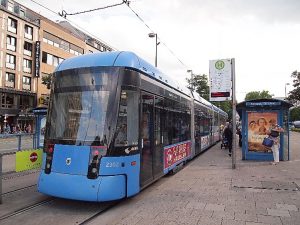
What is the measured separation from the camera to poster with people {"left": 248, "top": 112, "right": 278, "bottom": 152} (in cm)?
1527

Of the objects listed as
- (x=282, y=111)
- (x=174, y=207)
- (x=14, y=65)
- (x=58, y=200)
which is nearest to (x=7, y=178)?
(x=58, y=200)

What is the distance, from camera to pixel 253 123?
15633 millimetres

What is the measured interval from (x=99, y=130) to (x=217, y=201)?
9.62 feet

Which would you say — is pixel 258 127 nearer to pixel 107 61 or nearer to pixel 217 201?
pixel 217 201

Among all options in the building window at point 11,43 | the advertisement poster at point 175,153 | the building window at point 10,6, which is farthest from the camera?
the building window at point 10,6

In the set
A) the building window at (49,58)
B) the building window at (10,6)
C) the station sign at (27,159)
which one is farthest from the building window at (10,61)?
the station sign at (27,159)

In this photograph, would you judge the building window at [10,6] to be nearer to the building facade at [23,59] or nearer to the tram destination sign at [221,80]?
the building facade at [23,59]

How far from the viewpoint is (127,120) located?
722 cm

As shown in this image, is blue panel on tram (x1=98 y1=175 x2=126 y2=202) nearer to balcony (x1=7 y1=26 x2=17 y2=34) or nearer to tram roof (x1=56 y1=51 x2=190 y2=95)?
tram roof (x1=56 y1=51 x2=190 y2=95)

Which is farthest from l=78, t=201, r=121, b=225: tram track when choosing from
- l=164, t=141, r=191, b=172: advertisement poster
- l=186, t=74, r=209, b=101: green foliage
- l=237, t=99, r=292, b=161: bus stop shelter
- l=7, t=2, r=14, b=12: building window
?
l=186, t=74, r=209, b=101: green foliage

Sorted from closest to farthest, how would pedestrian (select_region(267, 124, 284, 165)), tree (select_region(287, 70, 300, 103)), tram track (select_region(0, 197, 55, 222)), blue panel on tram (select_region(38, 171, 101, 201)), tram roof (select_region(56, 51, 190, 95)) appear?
tram track (select_region(0, 197, 55, 222)), blue panel on tram (select_region(38, 171, 101, 201)), tram roof (select_region(56, 51, 190, 95)), pedestrian (select_region(267, 124, 284, 165)), tree (select_region(287, 70, 300, 103))

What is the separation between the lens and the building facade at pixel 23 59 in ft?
146

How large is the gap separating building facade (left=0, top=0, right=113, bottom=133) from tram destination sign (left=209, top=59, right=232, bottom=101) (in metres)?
33.6

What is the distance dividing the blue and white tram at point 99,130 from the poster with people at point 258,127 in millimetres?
8475
